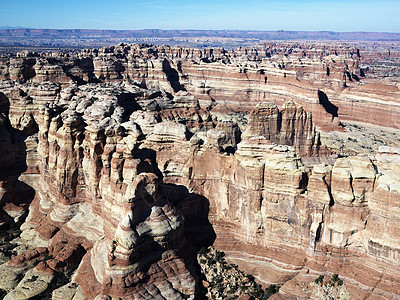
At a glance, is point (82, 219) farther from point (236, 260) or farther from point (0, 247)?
point (236, 260)

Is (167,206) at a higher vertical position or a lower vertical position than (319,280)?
higher

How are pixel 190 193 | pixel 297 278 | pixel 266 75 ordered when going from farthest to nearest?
pixel 266 75
pixel 190 193
pixel 297 278

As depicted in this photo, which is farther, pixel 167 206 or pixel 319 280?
pixel 167 206

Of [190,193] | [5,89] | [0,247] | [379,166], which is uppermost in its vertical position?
[5,89]

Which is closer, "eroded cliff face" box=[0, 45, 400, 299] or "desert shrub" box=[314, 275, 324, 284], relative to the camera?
"eroded cliff face" box=[0, 45, 400, 299]

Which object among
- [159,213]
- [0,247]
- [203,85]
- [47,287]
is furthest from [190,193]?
[203,85]

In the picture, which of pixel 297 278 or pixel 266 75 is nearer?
pixel 297 278

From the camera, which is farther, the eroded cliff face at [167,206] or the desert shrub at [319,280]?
the desert shrub at [319,280]

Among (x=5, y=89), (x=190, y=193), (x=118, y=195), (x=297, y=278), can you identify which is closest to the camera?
(x=297, y=278)
